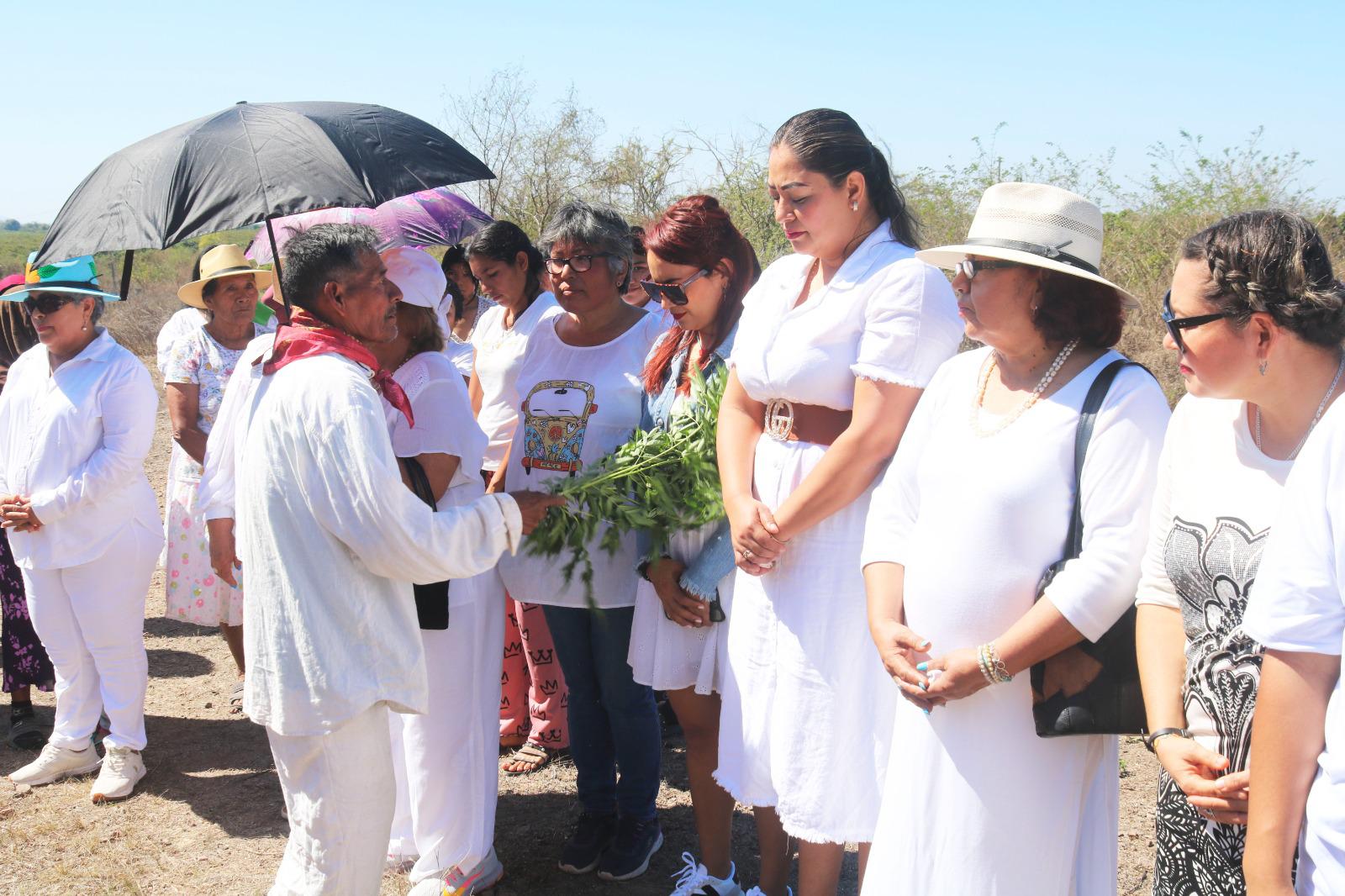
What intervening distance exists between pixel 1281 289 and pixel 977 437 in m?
0.70

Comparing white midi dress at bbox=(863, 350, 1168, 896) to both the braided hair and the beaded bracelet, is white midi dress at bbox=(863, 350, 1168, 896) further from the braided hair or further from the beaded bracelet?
the braided hair

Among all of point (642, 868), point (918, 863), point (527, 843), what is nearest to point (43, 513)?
point (527, 843)

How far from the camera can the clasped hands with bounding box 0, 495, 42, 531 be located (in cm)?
460

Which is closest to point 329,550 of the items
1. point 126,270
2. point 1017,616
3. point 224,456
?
point 126,270

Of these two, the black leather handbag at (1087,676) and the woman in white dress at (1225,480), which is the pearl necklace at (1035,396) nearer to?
the black leather handbag at (1087,676)

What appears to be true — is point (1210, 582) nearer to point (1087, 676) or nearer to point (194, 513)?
point (1087, 676)

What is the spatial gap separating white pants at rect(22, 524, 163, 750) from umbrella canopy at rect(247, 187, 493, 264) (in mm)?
1466

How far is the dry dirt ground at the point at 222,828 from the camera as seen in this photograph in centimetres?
393

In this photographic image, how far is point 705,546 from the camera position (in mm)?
3400

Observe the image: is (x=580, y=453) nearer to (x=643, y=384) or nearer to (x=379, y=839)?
(x=643, y=384)

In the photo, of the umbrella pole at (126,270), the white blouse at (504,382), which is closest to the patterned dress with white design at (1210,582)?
the white blouse at (504,382)

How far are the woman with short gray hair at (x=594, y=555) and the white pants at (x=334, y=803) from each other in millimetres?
984

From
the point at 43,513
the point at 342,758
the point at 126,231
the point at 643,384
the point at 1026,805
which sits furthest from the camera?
the point at 43,513

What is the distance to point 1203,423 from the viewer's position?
2.21 meters
